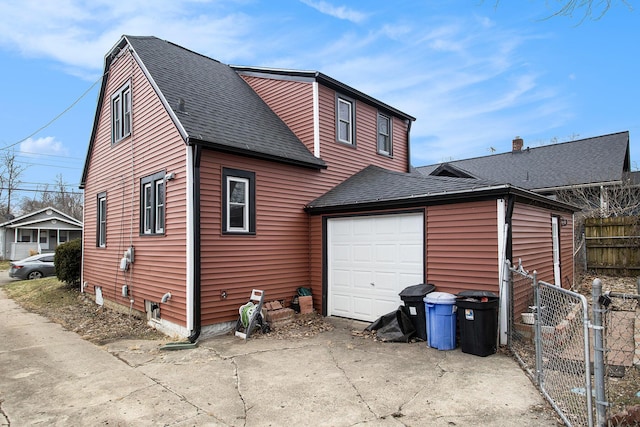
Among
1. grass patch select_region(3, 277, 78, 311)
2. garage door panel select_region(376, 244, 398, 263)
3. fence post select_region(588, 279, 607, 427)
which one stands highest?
garage door panel select_region(376, 244, 398, 263)

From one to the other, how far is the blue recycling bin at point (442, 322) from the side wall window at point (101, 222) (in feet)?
31.4

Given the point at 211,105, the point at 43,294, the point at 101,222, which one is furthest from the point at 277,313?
Result: the point at 43,294

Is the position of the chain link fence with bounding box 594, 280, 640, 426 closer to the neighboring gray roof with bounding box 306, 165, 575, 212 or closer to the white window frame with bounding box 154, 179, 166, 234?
the neighboring gray roof with bounding box 306, 165, 575, 212

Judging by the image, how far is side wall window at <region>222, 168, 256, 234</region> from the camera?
26.5 ft

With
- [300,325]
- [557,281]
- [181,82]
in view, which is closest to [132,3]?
[181,82]

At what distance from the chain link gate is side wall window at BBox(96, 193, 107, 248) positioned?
1080 cm

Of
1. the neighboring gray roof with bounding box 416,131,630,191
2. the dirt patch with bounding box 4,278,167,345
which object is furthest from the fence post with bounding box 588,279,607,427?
the neighboring gray roof with bounding box 416,131,630,191

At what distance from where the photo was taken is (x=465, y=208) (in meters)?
7.10

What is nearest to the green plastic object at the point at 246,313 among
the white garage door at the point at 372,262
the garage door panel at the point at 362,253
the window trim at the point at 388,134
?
the white garage door at the point at 372,262

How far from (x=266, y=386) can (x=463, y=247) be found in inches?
167

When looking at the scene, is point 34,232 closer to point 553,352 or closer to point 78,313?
point 78,313

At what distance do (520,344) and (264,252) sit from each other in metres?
5.26

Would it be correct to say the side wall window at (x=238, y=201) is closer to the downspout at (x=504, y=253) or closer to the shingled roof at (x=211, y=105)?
the shingled roof at (x=211, y=105)

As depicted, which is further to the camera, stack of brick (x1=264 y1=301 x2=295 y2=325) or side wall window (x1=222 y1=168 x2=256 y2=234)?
stack of brick (x1=264 y1=301 x2=295 y2=325)
